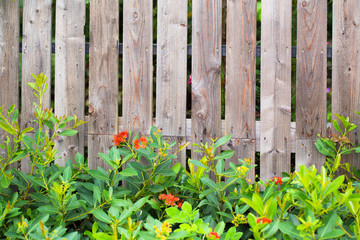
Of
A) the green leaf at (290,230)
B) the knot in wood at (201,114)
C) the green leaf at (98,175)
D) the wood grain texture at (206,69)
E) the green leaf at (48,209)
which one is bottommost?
the green leaf at (48,209)

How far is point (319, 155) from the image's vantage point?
6.73ft

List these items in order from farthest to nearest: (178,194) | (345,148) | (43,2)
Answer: (43,2) → (345,148) → (178,194)

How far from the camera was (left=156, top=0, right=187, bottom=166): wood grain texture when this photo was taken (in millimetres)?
2078

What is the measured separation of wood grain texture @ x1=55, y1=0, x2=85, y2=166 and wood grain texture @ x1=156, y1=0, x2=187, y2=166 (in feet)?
1.57

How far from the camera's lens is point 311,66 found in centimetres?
204

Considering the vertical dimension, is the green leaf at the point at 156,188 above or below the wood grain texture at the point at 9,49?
below

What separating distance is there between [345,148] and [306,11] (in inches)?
32.3

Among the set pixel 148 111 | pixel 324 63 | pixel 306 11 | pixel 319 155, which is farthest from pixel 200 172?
pixel 306 11

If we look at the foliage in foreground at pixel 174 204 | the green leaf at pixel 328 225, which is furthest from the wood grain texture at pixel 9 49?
the green leaf at pixel 328 225

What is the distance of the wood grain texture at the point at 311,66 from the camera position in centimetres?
203

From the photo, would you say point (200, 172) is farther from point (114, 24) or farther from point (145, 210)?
point (114, 24)

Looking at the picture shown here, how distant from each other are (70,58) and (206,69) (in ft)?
2.71

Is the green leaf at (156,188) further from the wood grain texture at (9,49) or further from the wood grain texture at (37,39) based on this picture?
the wood grain texture at (9,49)

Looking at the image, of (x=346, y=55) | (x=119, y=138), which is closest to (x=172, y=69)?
(x=119, y=138)
